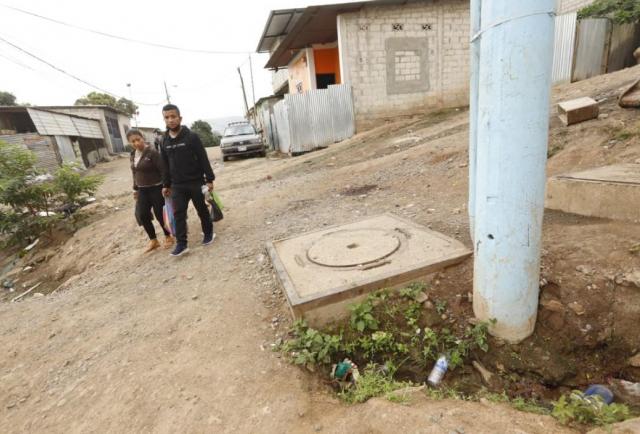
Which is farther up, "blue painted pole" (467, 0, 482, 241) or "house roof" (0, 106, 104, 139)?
"house roof" (0, 106, 104, 139)

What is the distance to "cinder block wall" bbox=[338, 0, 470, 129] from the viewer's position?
10.3m

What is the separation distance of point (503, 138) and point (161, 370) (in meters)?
2.34

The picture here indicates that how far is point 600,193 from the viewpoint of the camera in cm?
262

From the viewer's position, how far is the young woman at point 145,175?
408cm

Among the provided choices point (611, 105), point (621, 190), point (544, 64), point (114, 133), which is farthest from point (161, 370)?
point (114, 133)

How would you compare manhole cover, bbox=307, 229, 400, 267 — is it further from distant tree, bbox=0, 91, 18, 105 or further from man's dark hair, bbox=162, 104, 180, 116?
distant tree, bbox=0, 91, 18, 105

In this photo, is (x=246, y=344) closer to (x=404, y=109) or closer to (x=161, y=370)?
(x=161, y=370)

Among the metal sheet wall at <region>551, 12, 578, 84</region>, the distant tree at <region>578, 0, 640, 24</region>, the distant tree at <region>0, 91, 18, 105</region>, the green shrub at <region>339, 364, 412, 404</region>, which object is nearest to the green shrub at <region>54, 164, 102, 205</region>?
the green shrub at <region>339, 364, 412, 404</region>

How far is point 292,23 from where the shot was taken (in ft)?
41.7

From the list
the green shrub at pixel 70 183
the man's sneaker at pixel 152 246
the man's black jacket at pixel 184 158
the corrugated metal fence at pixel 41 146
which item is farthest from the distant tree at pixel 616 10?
the corrugated metal fence at pixel 41 146

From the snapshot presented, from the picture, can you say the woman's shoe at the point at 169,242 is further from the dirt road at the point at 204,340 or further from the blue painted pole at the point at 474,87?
the blue painted pole at the point at 474,87

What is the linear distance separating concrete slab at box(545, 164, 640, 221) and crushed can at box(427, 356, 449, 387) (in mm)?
1760

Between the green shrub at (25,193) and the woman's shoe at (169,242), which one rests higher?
the green shrub at (25,193)

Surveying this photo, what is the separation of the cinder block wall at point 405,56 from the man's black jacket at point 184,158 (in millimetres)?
7918
